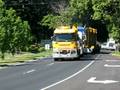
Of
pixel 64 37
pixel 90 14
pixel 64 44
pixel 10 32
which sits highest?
pixel 90 14

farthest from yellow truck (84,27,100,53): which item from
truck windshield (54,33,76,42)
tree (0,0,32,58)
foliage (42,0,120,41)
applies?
truck windshield (54,33,76,42)

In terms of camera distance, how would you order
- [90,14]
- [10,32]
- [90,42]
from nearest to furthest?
[10,32] < [90,42] < [90,14]

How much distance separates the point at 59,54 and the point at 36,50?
4061cm

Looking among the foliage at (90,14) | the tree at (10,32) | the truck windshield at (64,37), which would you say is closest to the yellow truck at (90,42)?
the foliage at (90,14)

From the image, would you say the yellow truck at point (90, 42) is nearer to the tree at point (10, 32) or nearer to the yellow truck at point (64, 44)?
the tree at point (10, 32)

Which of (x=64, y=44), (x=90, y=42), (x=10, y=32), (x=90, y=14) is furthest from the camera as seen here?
(x=90, y=14)

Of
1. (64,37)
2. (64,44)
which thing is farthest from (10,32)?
(64,44)

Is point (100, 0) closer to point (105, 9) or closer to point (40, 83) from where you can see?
point (105, 9)

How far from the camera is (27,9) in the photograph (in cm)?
10825

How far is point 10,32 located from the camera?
54.9m

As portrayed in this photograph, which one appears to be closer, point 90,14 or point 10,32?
point 10,32

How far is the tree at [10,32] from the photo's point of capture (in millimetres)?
48469

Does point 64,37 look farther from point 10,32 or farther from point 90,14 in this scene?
point 90,14

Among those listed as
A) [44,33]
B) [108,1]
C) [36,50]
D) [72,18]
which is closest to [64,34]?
[108,1]
